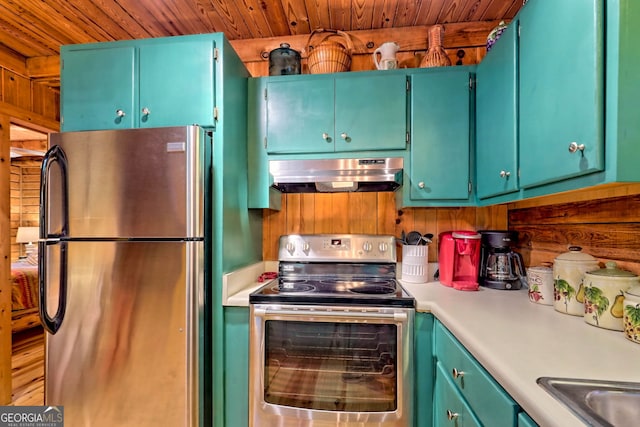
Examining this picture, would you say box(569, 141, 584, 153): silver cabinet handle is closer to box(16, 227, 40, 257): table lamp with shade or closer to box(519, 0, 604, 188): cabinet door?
box(519, 0, 604, 188): cabinet door

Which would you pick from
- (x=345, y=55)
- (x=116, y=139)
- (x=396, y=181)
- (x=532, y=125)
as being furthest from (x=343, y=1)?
(x=116, y=139)

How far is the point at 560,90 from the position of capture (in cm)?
98

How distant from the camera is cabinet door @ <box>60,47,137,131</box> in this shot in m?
1.58

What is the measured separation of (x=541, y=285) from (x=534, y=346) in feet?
1.86

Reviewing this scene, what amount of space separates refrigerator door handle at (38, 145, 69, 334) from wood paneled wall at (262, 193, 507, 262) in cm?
106

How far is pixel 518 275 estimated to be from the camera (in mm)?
1603

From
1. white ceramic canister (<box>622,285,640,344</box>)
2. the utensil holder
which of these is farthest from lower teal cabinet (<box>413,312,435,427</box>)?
white ceramic canister (<box>622,285,640,344</box>)

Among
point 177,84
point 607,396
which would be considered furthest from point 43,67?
point 607,396

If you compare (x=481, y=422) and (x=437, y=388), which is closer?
(x=481, y=422)

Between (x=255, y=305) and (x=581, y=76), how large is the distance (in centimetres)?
148

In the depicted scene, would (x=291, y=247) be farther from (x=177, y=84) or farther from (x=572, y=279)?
(x=572, y=279)

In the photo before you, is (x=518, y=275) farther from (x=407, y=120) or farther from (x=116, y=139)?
(x=116, y=139)

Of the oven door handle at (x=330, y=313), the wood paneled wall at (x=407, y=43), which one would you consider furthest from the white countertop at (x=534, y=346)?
the wood paneled wall at (x=407, y=43)

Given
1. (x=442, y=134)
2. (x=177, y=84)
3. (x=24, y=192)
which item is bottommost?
(x=24, y=192)
